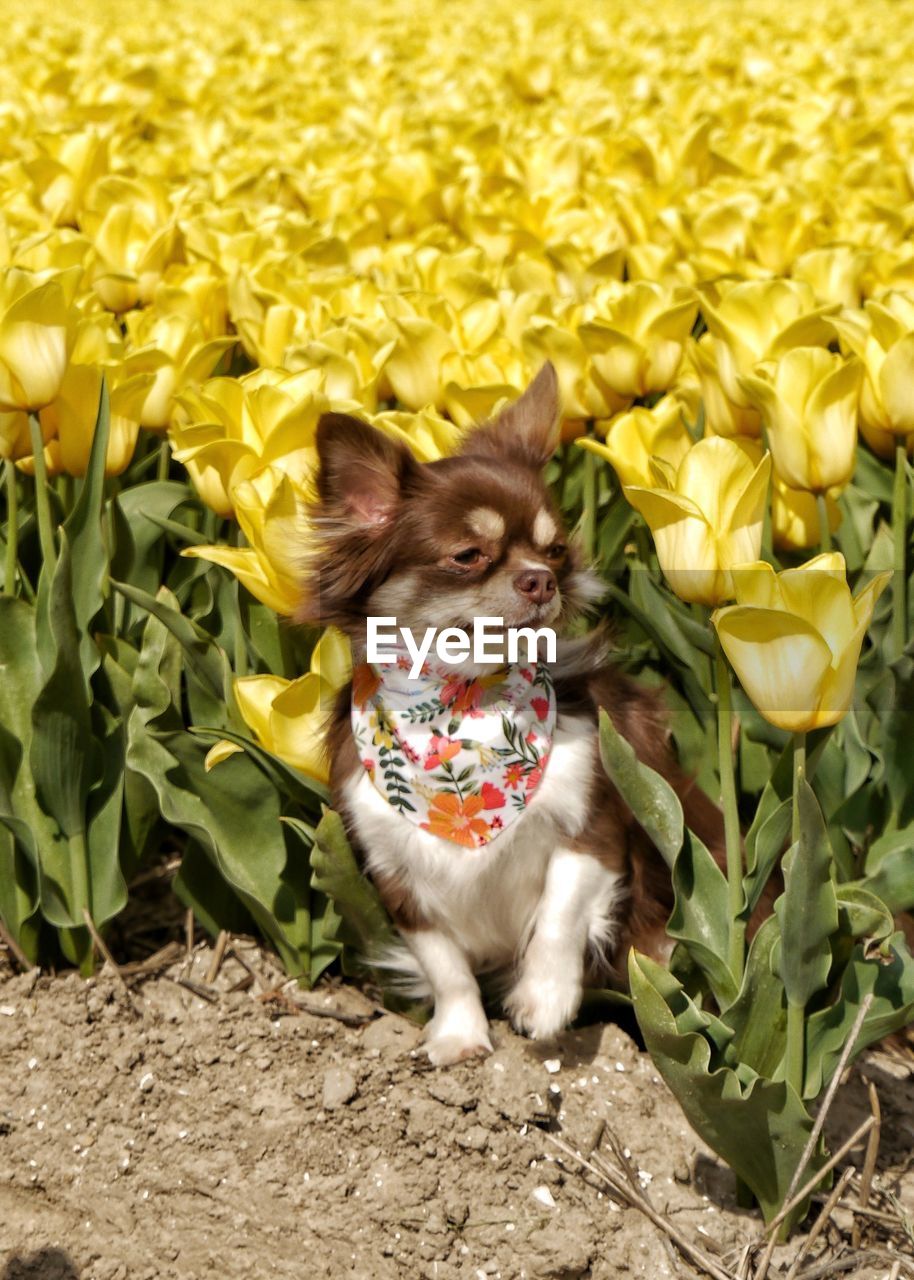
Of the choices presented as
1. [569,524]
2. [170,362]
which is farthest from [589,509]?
[170,362]

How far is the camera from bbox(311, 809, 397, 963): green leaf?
Answer: 2410 millimetres

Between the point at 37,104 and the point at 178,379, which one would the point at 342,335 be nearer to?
the point at 178,379

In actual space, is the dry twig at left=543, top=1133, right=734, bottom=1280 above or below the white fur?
below

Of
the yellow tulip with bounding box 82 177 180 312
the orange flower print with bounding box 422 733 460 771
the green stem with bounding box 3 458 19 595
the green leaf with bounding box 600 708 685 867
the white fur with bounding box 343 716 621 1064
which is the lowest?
the white fur with bounding box 343 716 621 1064

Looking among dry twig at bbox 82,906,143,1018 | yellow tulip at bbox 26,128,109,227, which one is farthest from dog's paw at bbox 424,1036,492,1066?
yellow tulip at bbox 26,128,109,227

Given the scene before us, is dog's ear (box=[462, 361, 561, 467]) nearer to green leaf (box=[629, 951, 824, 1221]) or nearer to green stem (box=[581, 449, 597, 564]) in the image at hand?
green stem (box=[581, 449, 597, 564])

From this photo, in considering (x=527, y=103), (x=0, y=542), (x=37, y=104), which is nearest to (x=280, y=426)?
(x=0, y=542)

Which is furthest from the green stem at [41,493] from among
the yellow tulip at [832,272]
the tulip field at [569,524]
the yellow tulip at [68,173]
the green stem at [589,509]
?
the yellow tulip at [68,173]

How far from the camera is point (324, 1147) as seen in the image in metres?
2.44

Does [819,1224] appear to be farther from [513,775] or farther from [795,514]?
[795,514]

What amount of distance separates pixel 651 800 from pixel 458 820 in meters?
0.36

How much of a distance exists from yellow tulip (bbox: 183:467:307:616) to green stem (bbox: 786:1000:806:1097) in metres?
0.95

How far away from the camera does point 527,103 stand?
812 centimetres

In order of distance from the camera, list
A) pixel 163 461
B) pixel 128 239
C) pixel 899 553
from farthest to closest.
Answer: pixel 128 239 → pixel 163 461 → pixel 899 553
